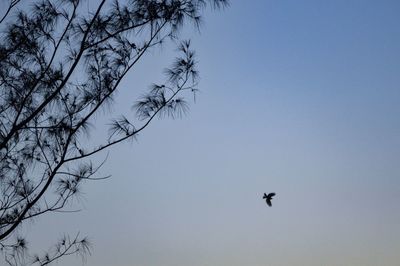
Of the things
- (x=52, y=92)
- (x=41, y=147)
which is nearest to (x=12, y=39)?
(x=52, y=92)

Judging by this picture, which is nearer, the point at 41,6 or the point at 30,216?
the point at 30,216

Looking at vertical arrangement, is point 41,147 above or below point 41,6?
below

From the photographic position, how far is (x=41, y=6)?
5645 mm

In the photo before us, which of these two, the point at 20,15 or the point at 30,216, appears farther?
the point at 20,15

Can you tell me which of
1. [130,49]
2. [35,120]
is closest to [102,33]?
[130,49]

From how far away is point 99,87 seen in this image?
5617mm

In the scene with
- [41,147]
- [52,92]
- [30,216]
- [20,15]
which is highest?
[20,15]

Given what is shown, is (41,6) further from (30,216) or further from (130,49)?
(30,216)

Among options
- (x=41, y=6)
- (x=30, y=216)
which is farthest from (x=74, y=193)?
(x=41, y=6)

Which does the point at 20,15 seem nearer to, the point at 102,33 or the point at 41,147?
the point at 102,33

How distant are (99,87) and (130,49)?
468mm

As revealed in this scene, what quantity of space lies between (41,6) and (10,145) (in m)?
1.36

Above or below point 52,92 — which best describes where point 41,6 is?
above

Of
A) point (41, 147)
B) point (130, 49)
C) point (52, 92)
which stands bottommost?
point (41, 147)
